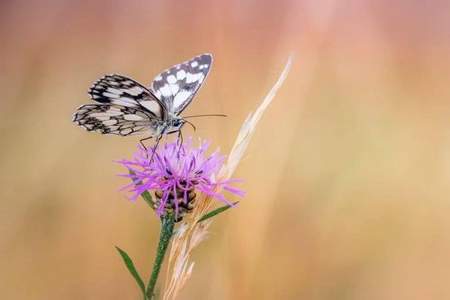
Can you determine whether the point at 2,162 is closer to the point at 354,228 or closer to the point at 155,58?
the point at 155,58

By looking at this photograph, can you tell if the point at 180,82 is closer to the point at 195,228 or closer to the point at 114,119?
the point at 114,119

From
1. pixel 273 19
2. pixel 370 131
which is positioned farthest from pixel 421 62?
pixel 273 19

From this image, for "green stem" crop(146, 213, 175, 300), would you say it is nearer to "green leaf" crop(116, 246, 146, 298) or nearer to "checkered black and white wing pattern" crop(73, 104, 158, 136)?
"green leaf" crop(116, 246, 146, 298)

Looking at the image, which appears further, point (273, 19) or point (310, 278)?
point (273, 19)

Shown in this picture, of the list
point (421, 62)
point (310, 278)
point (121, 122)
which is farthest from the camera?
point (421, 62)

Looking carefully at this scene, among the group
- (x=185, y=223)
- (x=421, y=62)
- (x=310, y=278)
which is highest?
(x=421, y=62)

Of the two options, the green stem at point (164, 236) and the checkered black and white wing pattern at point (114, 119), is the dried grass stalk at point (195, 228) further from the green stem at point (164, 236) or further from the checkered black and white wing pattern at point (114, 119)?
the checkered black and white wing pattern at point (114, 119)
